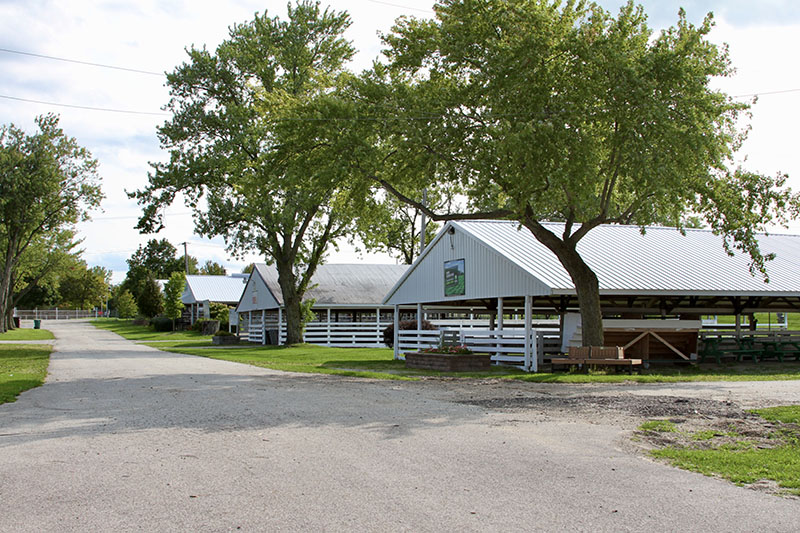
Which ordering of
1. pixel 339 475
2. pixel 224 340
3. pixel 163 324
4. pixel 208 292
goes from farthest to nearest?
pixel 208 292
pixel 163 324
pixel 224 340
pixel 339 475

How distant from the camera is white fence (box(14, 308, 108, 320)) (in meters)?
109

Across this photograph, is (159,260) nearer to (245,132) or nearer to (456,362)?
(245,132)

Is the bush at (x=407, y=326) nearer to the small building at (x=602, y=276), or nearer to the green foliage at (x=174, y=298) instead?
the small building at (x=602, y=276)

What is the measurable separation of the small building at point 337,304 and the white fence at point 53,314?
68.5 m

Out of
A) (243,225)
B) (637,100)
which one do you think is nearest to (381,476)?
(637,100)

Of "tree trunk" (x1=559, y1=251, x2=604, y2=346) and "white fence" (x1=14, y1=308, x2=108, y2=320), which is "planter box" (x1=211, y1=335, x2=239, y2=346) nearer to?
"tree trunk" (x1=559, y1=251, x2=604, y2=346)

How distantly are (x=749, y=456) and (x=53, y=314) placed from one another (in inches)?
4852

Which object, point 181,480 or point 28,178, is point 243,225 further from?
point 181,480

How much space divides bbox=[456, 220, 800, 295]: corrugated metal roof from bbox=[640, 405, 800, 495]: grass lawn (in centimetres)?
1159

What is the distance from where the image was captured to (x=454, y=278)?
85.1ft

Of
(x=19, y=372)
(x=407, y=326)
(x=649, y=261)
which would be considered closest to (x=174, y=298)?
(x=407, y=326)

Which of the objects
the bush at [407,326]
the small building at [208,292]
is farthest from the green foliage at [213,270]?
the bush at [407,326]

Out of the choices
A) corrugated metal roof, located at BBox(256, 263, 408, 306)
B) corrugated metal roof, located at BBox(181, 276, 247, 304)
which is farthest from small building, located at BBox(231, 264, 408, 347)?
corrugated metal roof, located at BBox(181, 276, 247, 304)

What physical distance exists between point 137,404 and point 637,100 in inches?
477
